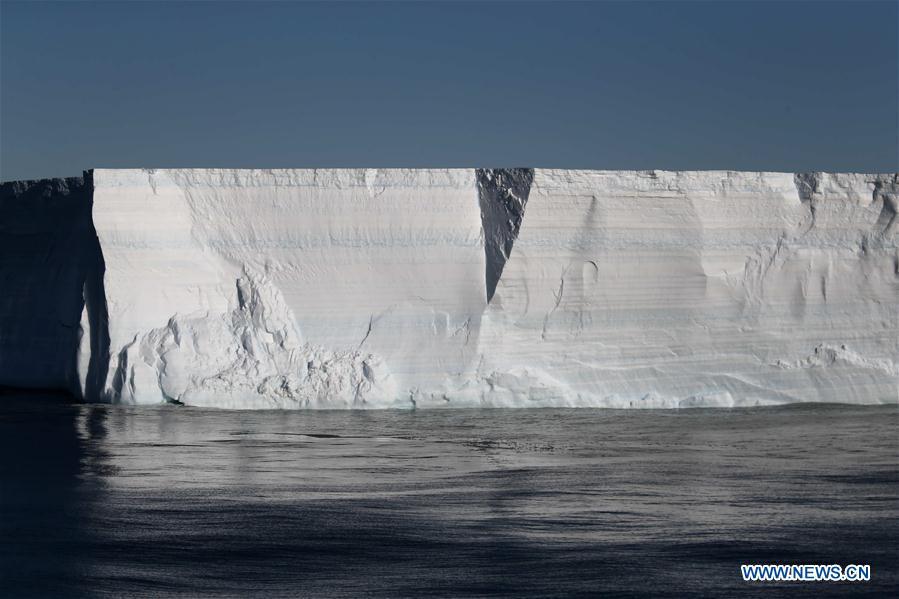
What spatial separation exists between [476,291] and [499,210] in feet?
3.96

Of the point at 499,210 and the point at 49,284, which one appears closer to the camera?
the point at 499,210

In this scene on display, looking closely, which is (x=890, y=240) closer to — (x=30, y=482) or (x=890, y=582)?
(x=890, y=582)

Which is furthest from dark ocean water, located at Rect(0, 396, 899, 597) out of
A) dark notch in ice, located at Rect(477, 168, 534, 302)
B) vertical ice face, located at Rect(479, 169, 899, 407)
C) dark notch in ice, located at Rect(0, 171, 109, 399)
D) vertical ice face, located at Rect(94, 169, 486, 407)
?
dark notch in ice, located at Rect(477, 168, 534, 302)

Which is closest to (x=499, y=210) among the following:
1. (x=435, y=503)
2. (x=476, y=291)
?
(x=476, y=291)

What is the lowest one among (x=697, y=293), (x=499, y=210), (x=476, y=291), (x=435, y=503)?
(x=435, y=503)

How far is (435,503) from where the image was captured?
1106cm

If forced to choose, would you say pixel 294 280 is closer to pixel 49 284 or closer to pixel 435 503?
pixel 49 284

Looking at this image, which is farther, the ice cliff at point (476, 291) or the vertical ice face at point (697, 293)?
the vertical ice face at point (697, 293)

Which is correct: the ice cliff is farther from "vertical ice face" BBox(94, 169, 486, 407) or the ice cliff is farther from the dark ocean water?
the dark ocean water

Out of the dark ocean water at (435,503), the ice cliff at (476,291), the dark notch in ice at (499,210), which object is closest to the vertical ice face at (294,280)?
the ice cliff at (476,291)

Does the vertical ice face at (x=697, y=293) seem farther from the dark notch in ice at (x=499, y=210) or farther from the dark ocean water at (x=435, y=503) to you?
the dark ocean water at (x=435, y=503)

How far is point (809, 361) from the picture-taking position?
18266 mm

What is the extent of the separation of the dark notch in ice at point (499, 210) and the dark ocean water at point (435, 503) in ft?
7.80

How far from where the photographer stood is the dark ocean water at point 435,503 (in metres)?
8.80
